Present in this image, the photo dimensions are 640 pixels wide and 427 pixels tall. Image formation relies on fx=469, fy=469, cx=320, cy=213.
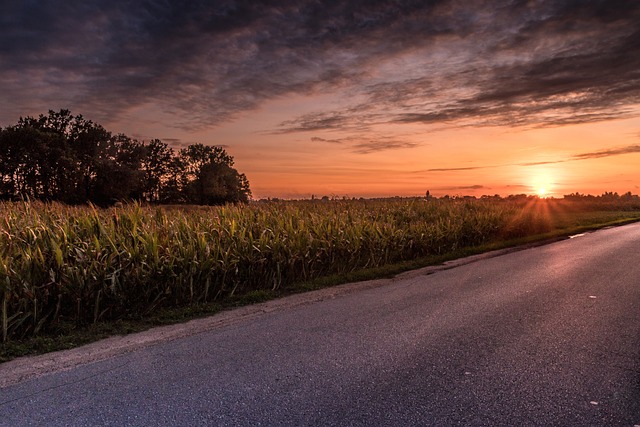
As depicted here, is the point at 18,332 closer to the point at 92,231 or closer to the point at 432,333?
the point at 92,231

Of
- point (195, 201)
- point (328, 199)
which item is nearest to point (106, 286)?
point (328, 199)

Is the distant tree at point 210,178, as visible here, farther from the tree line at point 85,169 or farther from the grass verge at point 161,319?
the grass verge at point 161,319

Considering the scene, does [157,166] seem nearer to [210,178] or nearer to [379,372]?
[210,178]

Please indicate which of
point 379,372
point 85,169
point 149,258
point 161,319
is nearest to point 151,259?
point 149,258

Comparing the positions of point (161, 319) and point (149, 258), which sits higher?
point (149, 258)

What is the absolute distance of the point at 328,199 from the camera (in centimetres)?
2245

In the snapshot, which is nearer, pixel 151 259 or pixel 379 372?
pixel 379 372

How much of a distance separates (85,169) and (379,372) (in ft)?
142

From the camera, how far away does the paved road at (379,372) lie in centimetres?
414

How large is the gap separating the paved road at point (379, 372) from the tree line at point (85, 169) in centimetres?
2711

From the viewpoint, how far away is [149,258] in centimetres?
801

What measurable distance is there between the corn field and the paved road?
1.73 m

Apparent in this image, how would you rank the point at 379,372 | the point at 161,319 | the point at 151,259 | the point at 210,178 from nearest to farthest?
the point at 379,372 → the point at 161,319 → the point at 151,259 → the point at 210,178

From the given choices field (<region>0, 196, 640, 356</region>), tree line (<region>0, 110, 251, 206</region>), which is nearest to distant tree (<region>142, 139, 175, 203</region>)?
tree line (<region>0, 110, 251, 206</region>)
